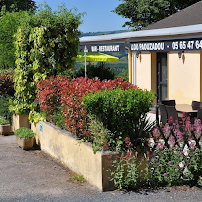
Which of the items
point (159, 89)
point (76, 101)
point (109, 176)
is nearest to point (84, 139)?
point (76, 101)

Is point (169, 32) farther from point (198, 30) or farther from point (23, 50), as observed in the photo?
point (23, 50)

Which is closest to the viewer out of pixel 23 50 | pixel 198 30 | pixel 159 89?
pixel 198 30

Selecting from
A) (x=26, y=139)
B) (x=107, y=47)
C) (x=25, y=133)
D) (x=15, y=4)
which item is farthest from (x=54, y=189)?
(x=15, y=4)

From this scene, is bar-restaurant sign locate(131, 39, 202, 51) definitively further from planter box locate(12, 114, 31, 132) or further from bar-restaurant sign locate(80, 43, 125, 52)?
planter box locate(12, 114, 31, 132)

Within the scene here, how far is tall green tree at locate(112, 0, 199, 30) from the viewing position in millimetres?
24891

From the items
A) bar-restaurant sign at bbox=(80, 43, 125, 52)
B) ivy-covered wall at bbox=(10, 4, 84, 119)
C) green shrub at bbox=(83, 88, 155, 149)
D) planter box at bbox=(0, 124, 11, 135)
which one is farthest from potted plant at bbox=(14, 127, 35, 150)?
bar-restaurant sign at bbox=(80, 43, 125, 52)

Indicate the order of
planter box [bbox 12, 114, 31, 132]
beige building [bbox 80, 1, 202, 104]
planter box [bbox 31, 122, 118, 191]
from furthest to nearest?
planter box [bbox 12, 114, 31, 132] < beige building [bbox 80, 1, 202, 104] < planter box [bbox 31, 122, 118, 191]

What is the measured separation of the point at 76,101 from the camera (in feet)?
22.4

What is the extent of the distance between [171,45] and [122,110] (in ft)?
18.2

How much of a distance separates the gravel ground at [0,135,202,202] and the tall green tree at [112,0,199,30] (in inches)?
757

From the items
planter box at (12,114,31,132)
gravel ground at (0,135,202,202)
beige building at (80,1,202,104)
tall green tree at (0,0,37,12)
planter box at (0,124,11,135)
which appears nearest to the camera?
gravel ground at (0,135,202,202)

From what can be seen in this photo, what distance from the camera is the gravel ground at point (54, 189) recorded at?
17.9 ft

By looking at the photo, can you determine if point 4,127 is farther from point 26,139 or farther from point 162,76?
point 162,76

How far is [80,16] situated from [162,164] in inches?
228
